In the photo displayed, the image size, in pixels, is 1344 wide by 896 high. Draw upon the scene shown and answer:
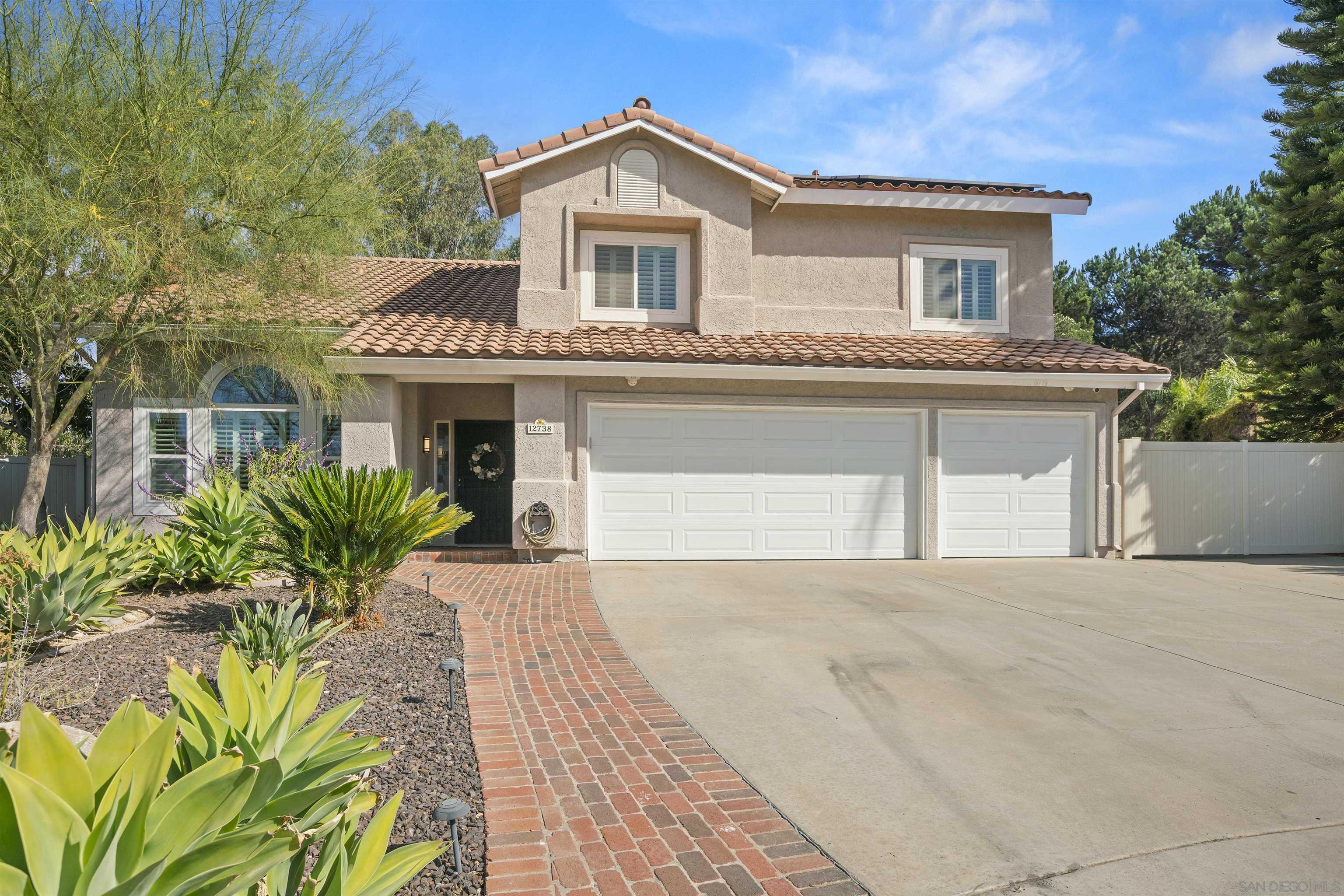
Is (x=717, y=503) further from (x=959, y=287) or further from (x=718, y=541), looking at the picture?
(x=959, y=287)

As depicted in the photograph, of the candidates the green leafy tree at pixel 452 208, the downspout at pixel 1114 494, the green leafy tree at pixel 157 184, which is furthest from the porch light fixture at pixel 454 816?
the green leafy tree at pixel 452 208

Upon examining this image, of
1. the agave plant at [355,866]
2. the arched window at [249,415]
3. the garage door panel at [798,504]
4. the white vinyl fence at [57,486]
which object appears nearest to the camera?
the agave plant at [355,866]

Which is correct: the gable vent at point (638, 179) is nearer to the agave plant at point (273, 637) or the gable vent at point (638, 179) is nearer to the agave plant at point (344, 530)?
the agave plant at point (344, 530)

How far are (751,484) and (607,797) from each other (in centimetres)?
854

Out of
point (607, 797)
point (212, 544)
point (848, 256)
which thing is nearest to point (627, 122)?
point (848, 256)

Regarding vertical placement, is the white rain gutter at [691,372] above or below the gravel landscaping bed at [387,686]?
above

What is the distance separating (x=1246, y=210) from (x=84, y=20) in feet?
140

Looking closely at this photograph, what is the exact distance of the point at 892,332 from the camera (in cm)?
1358

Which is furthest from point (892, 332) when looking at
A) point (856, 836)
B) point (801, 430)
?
point (856, 836)

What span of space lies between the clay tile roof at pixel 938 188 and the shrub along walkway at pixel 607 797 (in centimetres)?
948

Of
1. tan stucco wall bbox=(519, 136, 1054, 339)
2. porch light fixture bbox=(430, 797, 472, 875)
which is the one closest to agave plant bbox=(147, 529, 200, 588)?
porch light fixture bbox=(430, 797, 472, 875)

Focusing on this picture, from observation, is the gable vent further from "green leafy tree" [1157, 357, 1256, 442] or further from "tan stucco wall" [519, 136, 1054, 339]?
"green leafy tree" [1157, 357, 1256, 442]

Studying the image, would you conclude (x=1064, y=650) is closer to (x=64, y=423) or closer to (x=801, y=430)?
(x=801, y=430)

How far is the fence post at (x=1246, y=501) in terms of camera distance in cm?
1415
